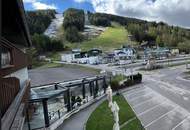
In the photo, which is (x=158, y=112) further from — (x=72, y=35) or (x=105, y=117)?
(x=72, y=35)

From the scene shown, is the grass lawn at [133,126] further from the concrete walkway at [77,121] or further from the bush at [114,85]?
the bush at [114,85]

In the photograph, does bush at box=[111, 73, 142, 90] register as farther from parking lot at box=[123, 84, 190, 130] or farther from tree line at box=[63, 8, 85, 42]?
tree line at box=[63, 8, 85, 42]

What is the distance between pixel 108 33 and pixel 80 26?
64.9 ft

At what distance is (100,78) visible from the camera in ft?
148

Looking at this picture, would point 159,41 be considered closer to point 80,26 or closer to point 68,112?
point 80,26

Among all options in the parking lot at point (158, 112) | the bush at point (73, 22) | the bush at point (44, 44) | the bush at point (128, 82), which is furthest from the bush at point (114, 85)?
the bush at point (73, 22)

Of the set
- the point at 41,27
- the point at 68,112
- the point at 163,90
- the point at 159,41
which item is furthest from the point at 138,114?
the point at 41,27

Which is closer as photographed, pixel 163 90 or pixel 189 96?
pixel 189 96

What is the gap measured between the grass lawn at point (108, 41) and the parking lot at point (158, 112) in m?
104

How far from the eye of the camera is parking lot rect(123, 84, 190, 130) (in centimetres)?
2558

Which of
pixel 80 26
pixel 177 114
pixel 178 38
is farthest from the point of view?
pixel 80 26

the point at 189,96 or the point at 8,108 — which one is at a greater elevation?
the point at 8,108

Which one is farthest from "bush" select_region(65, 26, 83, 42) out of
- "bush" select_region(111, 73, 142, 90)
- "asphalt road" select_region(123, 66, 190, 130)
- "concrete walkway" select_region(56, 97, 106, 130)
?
"concrete walkway" select_region(56, 97, 106, 130)

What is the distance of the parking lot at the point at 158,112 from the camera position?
83.9 ft
